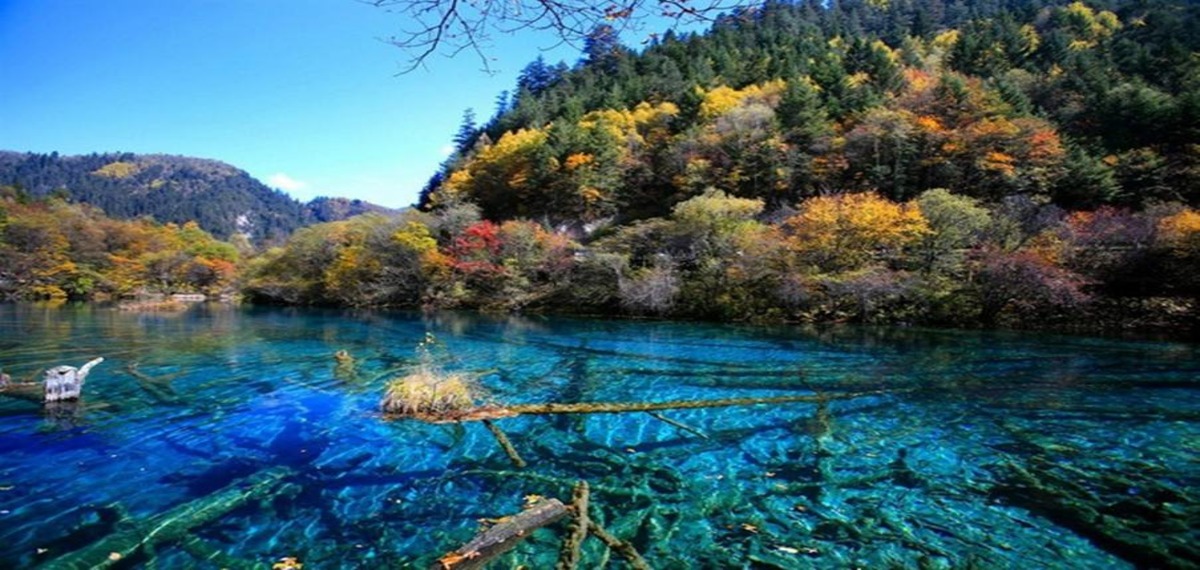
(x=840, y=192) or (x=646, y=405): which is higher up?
(x=840, y=192)

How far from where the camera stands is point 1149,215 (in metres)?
29.7

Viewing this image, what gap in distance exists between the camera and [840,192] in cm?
4684

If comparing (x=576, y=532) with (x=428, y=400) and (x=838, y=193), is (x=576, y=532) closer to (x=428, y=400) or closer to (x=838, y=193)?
(x=428, y=400)

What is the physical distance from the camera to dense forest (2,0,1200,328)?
29422 millimetres

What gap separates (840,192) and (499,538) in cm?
4788

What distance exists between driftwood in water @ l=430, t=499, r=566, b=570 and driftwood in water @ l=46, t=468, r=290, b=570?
2998 millimetres

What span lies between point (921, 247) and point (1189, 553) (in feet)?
99.8

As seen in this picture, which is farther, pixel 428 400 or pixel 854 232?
pixel 854 232

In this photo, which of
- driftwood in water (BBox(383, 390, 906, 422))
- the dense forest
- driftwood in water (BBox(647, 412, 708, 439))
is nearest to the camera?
driftwood in water (BBox(647, 412, 708, 439))

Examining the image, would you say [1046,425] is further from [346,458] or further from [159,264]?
[159,264]

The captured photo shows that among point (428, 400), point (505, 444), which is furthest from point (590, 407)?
point (428, 400)

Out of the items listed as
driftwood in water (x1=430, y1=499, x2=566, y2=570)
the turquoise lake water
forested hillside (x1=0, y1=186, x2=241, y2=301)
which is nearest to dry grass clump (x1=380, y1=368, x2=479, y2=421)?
the turquoise lake water

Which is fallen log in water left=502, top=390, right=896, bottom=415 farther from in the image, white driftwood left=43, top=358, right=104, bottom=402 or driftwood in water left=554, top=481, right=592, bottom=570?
white driftwood left=43, top=358, right=104, bottom=402

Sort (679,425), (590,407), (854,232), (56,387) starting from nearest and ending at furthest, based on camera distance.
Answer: (679,425), (56,387), (590,407), (854,232)
